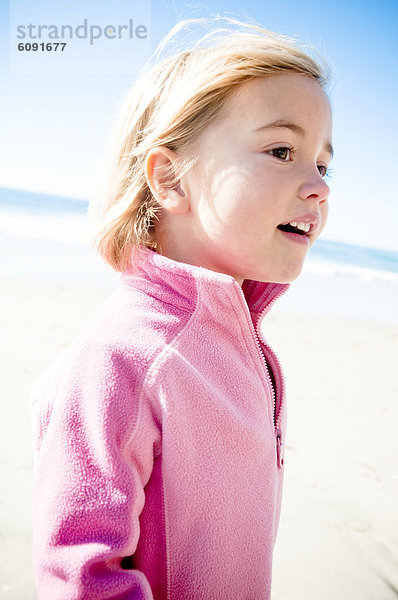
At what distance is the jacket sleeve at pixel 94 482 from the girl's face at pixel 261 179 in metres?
0.49

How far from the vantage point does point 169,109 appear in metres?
1.53

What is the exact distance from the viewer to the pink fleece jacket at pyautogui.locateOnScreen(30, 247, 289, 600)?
1.06 m

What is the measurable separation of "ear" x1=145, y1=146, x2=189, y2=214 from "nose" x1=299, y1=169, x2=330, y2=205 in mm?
342

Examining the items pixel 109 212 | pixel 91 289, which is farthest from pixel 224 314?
pixel 91 289

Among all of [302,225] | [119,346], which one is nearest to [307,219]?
[302,225]

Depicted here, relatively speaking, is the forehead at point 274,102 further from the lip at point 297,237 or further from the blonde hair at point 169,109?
the lip at point 297,237

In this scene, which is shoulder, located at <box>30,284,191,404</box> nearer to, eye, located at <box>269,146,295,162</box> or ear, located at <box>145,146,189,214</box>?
ear, located at <box>145,146,189,214</box>

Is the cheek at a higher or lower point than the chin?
higher

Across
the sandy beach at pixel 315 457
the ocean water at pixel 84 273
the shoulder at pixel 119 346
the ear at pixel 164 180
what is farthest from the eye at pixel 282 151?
the sandy beach at pixel 315 457

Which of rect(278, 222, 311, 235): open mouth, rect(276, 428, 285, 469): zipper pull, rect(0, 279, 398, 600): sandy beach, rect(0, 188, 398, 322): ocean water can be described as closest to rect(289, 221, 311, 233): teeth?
rect(278, 222, 311, 235): open mouth

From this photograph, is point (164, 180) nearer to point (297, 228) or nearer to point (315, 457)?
point (297, 228)

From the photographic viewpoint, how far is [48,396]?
129cm

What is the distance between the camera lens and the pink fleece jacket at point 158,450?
1.06m

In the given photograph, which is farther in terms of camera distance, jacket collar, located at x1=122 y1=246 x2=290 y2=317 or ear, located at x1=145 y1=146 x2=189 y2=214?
ear, located at x1=145 y1=146 x2=189 y2=214
